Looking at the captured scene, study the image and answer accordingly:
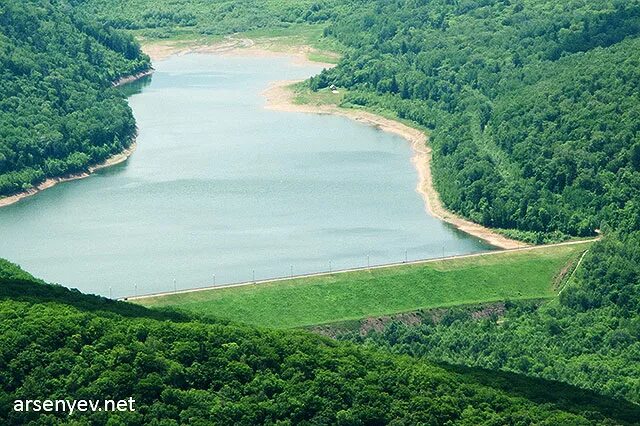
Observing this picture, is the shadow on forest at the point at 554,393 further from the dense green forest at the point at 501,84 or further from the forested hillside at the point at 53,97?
the forested hillside at the point at 53,97

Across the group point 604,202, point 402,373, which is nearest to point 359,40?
point 604,202

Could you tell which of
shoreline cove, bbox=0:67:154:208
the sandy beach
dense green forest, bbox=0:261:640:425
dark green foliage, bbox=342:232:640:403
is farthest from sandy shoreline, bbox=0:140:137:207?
dense green forest, bbox=0:261:640:425

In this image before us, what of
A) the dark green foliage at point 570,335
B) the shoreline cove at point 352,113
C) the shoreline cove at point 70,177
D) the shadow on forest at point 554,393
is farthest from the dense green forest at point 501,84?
the shadow on forest at point 554,393

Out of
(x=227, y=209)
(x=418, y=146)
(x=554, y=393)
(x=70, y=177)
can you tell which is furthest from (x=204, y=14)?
(x=554, y=393)

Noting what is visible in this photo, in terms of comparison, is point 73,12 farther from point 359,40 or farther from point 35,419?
point 35,419

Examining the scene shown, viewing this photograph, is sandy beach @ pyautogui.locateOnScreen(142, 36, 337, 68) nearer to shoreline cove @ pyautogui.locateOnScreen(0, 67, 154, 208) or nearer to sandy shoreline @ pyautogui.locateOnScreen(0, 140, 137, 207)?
shoreline cove @ pyautogui.locateOnScreen(0, 67, 154, 208)

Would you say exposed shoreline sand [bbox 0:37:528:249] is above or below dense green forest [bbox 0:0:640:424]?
below

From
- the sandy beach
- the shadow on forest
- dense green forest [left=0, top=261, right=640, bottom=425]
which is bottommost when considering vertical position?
the sandy beach
